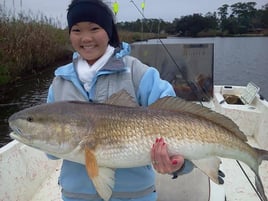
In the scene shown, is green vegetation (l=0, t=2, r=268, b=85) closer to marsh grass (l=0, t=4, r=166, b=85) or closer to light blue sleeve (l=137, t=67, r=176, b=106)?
marsh grass (l=0, t=4, r=166, b=85)

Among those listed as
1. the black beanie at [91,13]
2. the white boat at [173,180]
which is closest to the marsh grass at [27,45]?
the white boat at [173,180]

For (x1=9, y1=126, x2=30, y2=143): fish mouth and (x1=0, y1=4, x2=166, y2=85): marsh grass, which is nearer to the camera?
(x1=9, y1=126, x2=30, y2=143): fish mouth

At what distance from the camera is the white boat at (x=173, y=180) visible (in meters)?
3.06

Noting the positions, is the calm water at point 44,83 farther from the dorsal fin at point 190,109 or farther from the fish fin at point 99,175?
the dorsal fin at point 190,109

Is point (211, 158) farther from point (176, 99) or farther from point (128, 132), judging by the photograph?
point (128, 132)

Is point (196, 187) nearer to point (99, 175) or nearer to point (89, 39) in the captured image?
point (99, 175)

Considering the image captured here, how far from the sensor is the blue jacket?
204cm

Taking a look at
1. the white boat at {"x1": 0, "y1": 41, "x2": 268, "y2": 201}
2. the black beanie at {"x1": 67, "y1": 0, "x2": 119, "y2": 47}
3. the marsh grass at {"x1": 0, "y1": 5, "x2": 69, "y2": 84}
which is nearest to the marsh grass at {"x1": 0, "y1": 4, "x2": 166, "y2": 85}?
the marsh grass at {"x1": 0, "y1": 5, "x2": 69, "y2": 84}

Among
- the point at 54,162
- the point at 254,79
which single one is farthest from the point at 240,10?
the point at 54,162

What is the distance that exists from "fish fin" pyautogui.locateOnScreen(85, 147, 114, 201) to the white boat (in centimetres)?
134

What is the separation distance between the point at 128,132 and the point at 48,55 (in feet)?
55.3

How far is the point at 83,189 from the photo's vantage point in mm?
2045

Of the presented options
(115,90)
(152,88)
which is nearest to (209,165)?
(152,88)

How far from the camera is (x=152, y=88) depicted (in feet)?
6.75
